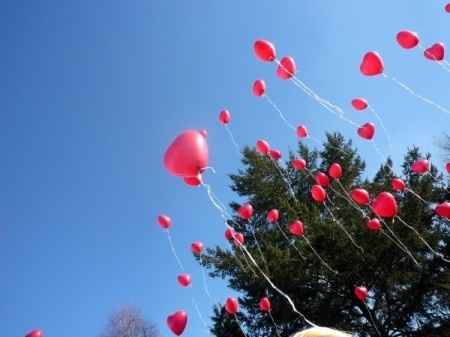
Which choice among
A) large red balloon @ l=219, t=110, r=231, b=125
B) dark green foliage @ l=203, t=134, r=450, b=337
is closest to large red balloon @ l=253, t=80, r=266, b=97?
large red balloon @ l=219, t=110, r=231, b=125

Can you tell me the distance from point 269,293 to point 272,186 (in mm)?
4515

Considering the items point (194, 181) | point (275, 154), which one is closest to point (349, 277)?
point (275, 154)

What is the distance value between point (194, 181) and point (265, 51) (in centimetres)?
237

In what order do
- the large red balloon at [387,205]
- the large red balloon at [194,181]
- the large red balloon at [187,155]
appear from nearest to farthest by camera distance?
the large red balloon at [187,155], the large red balloon at [194,181], the large red balloon at [387,205]

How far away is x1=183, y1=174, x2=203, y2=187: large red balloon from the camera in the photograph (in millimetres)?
4648

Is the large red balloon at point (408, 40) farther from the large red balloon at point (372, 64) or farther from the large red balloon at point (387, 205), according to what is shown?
the large red balloon at point (387, 205)

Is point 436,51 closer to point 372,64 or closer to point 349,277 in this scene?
point 372,64

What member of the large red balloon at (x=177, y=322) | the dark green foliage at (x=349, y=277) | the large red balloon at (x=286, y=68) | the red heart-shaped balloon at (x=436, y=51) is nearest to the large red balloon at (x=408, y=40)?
the red heart-shaped balloon at (x=436, y=51)

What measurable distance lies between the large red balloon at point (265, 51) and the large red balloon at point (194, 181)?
227 cm

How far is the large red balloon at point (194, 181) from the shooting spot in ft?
15.3

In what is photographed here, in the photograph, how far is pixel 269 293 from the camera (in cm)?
1343

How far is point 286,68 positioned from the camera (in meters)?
6.38

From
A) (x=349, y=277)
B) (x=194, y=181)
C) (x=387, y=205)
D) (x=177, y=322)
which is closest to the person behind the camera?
(x=194, y=181)

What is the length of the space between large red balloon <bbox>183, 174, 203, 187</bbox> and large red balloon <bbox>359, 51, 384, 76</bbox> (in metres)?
2.99
